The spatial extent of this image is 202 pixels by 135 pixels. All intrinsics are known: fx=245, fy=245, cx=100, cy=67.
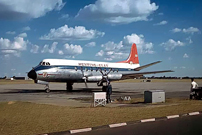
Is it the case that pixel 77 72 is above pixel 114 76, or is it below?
above

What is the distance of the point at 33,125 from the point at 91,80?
84.2 ft

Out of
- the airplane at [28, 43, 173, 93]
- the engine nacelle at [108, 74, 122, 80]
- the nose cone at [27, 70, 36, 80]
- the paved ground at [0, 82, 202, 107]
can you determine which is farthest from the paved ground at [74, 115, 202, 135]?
the engine nacelle at [108, 74, 122, 80]

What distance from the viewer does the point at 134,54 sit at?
1852 inches

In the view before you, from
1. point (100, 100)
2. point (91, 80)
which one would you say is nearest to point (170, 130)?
point (100, 100)

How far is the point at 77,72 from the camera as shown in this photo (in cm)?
3472

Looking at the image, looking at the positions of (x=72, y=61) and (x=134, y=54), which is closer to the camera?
(x=72, y=61)

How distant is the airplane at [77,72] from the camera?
31.7 m

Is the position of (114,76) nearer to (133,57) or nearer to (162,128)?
(133,57)

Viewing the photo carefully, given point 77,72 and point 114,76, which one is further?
point 114,76

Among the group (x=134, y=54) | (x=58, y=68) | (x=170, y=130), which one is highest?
→ (x=134, y=54)

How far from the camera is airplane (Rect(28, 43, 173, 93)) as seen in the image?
3172 centimetres

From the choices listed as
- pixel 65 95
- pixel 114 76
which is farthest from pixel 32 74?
pixel 114 76

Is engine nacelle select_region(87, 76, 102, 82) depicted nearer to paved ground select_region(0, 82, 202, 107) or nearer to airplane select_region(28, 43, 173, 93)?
Answer: airplane select_region(28, 43, 173, 93)

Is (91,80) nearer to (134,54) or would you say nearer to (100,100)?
(134,54)
